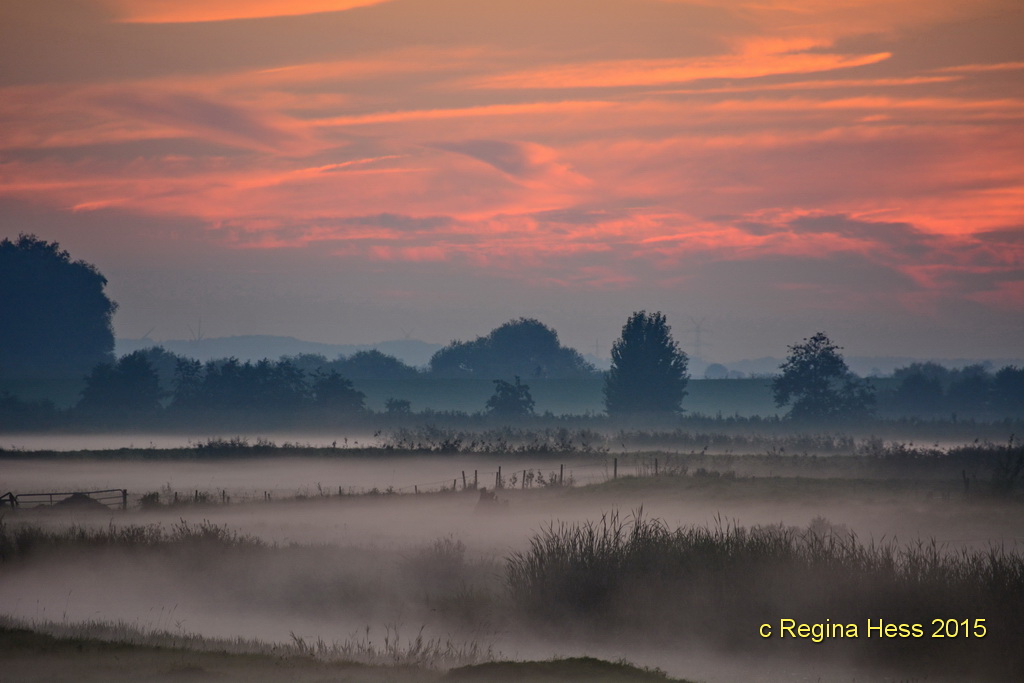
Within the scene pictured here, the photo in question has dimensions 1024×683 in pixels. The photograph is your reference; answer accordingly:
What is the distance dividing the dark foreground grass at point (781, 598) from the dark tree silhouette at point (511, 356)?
13896 centimetres

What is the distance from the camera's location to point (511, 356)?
16412 cm

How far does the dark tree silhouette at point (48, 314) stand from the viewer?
137625 mm

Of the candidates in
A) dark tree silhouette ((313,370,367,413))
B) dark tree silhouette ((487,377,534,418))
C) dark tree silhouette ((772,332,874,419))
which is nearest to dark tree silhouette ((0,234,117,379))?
dark tree silhouette ((313,370,367,413))

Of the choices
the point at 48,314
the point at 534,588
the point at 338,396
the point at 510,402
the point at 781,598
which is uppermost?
the point at 48,314

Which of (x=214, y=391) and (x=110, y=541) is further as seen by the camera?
(x=214, y=391)

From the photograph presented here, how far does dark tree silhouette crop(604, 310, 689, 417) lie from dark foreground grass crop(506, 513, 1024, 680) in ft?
267

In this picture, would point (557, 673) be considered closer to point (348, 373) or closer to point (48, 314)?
point (48, 314)

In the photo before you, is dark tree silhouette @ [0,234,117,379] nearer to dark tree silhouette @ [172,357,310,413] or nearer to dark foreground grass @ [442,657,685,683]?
dark tree silhouette @ [172,357,310,413]

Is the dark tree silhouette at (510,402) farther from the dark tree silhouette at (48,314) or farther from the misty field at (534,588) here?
the misty field at (534,588)

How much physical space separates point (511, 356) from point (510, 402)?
183 ft

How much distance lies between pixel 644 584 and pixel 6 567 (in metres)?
16.3

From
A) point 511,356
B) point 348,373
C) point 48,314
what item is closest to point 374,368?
point 348,373

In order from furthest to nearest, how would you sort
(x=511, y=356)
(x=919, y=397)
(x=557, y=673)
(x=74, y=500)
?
1. (x=511, y=356)
2. (x=919, y=397)
3. (x=74, y=500)
4. (x=557, y=673)

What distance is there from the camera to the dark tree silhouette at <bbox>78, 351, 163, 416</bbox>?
4168 inches
